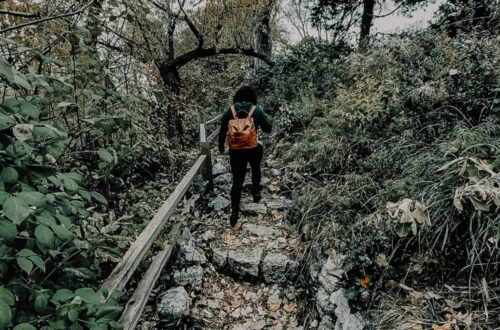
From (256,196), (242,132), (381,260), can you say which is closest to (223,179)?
(256,196)

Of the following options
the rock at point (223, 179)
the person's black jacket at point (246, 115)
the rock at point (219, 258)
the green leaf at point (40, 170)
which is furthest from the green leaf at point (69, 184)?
the rock at point (223, 179)

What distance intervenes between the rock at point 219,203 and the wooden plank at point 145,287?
4.86 ft

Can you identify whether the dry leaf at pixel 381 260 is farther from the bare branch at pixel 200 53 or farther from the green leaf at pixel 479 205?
the bare branch at pixel 200 53

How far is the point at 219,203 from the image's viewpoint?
5750 millimetres

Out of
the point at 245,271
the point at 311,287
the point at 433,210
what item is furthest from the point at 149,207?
the point at 433,210

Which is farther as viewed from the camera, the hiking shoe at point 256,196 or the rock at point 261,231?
the hiking shoe at point 256,196

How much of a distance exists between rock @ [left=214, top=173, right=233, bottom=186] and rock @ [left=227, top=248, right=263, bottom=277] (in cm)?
239

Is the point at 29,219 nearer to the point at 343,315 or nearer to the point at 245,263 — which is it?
the point at 343,315

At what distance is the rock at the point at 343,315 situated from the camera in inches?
117

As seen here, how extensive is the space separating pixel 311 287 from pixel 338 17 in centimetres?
938

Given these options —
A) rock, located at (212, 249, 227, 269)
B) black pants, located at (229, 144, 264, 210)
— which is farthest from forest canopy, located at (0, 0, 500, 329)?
rock, located at (212, 249, 227, 269)

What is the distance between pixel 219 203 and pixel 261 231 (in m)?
1.09

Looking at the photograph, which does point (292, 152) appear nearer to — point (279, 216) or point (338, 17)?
point (279, 216)

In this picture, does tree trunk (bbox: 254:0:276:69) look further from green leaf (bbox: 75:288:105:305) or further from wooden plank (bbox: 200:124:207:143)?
green leaf (bbox: 75:288:105:305)
